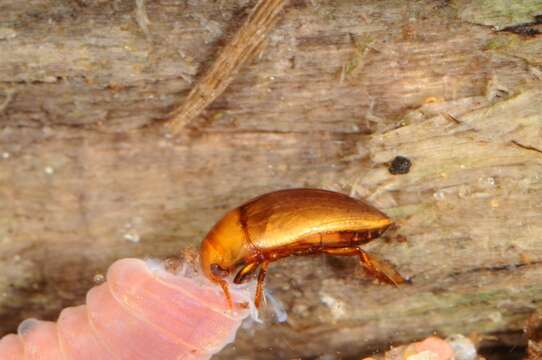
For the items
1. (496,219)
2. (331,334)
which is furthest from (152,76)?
(496,219)

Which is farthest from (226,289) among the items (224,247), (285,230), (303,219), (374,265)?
(374,265)

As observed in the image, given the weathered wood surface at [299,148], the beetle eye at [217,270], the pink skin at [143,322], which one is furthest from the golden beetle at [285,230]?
the weathered wood surface at [299,148]

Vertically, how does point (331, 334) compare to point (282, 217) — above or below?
below

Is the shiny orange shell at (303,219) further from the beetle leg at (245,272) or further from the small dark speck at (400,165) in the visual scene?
the small dark speck at (400,165)

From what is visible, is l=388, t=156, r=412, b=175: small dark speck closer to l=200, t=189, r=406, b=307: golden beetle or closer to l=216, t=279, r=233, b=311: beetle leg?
l=200, t=189, r=406, b=307: golden beetle

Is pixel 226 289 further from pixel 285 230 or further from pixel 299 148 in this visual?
pixel 299 148

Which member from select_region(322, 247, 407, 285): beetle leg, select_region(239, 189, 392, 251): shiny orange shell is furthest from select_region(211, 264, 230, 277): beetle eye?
select_region(322, 247, 407, 285): beetle leg

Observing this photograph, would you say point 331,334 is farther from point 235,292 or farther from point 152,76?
point 152,76
